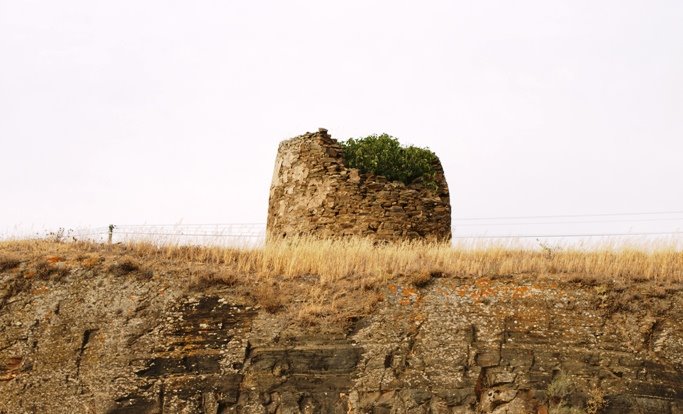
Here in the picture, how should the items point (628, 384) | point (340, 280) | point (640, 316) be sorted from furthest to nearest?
point (340, 280) < point (640, 316) < point (628, 384)

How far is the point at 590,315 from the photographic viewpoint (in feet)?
43.2

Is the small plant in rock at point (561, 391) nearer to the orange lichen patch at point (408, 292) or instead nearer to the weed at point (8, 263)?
the orange lichen patch at point (408, 292)

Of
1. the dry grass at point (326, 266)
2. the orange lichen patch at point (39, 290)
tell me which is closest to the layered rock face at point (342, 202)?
the dry grass at point (326, 266)

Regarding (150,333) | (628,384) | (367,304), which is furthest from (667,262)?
(150,333)

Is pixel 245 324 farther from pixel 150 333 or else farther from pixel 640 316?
pixel 640 316

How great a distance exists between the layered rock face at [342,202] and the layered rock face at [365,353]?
4.90 meters

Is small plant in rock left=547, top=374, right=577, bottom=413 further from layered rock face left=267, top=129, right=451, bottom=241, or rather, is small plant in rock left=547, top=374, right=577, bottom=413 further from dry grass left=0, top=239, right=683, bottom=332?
layered rock face left=267, top=129, right=451, bottom=241

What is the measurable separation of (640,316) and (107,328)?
348 inches

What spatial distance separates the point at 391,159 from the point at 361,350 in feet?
27.2

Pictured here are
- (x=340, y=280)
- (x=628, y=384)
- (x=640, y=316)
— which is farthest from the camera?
(x=340, y=280)

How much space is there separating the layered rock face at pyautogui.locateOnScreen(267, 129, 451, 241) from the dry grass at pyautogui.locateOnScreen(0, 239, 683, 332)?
2.51 meters

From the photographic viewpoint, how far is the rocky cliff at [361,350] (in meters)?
12.2

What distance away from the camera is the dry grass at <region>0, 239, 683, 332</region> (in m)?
14.0

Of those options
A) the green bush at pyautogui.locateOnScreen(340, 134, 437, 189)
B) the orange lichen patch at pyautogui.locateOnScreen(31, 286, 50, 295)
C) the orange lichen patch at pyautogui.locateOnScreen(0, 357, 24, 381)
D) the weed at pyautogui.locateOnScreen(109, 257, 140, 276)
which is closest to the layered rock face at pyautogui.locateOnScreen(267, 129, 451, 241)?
the green bush at pyautogui.locateOnScreen(340, 134, 437, 189)
